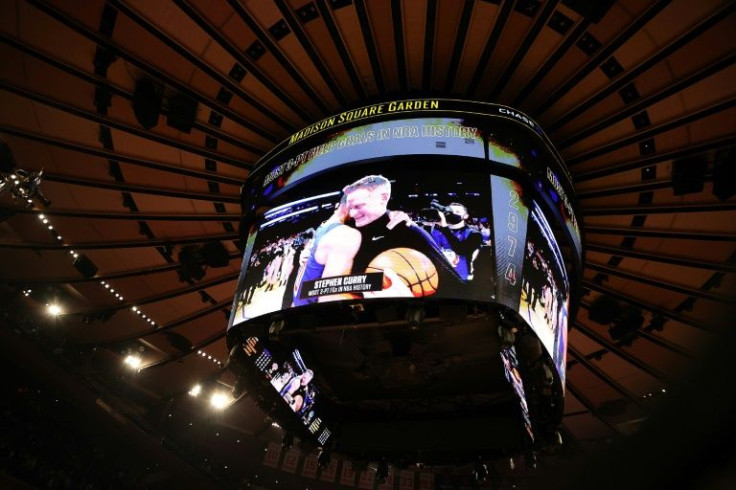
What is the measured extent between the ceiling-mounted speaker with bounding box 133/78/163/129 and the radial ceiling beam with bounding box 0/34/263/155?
12.7 inches

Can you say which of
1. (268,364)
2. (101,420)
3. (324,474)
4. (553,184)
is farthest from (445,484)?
(553,184)

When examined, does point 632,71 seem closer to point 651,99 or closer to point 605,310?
point 651,99

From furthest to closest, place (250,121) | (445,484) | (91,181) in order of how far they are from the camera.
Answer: (445,484) → (91,181) → (250,121)

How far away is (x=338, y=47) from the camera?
7754 mm

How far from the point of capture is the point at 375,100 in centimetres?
899

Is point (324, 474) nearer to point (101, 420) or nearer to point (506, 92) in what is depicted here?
point (101, 420)

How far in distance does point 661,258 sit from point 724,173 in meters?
2.57

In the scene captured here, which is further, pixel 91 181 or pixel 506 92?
pixel 91 181

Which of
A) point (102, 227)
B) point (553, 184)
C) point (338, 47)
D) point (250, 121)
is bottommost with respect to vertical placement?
point (102, 227)

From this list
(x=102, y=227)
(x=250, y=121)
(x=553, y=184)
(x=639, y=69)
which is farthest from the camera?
(x=102, y=227)

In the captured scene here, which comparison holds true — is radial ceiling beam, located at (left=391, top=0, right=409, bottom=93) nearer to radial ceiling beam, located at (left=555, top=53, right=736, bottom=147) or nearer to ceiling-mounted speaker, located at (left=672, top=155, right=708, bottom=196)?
radial ceiling beam, located at (left=555, top=53, right=736, bottom=147)

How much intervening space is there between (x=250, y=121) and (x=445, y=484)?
19.0 meters

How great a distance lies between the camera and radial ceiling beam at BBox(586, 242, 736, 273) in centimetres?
910

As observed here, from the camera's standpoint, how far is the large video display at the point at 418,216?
6133 mm
